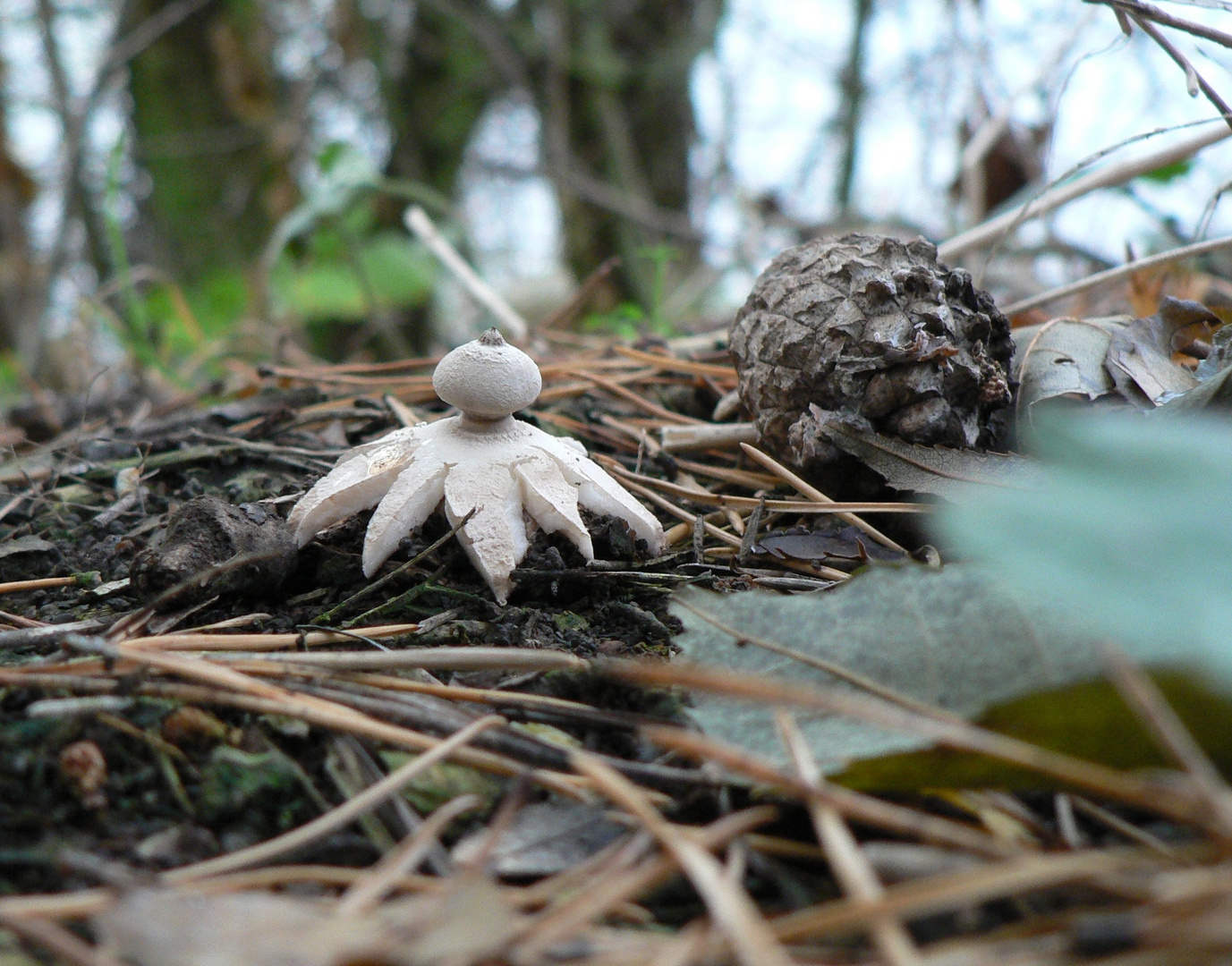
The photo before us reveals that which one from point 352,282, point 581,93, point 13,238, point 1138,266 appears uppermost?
point 581,93

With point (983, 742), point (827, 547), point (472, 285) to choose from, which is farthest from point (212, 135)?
point (983, 742)

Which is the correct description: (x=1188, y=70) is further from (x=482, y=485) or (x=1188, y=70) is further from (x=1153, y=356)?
(x=482, y=485)

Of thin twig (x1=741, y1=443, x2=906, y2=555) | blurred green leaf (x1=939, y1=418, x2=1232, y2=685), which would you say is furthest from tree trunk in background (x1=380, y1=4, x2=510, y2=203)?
blurred green leaf (x1=939, y1=418, x2=1232, y2=685)

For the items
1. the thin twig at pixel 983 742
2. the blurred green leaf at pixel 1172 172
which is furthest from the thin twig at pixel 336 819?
the blurred green leaf at pixel 1172 172

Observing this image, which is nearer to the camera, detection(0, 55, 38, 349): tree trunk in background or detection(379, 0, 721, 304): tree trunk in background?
detection(379, 0, 721, 304): tree trunk in background

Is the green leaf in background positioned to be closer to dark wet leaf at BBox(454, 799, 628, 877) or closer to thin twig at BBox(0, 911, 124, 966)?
dark wet leaf at BBox(454, 799, 628, 877)
